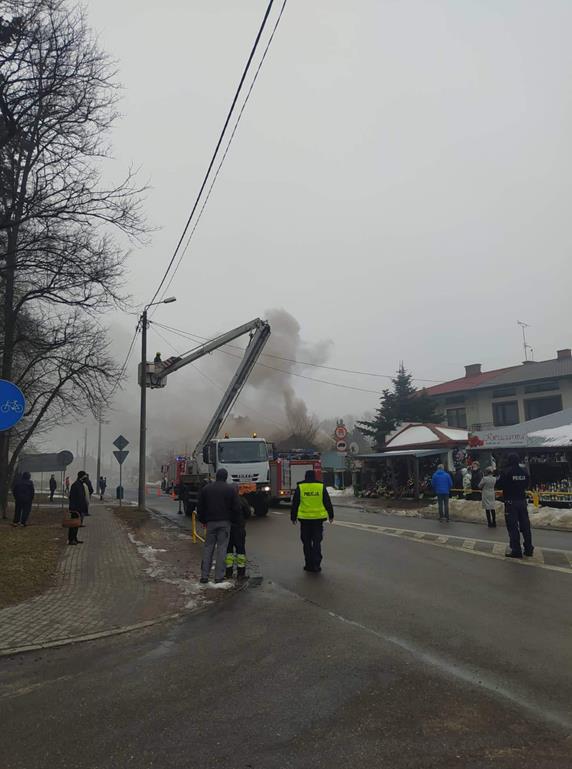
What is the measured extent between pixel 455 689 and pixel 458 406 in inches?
1676

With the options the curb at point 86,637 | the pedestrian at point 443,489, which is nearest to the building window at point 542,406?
the pedestrian at point 443,489

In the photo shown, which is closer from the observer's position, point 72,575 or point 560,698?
point 560,698

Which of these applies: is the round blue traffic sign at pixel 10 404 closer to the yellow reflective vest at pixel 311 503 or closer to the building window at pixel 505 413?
the yellow reflective vest at pixel 311 503

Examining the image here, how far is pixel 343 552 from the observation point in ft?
34.0

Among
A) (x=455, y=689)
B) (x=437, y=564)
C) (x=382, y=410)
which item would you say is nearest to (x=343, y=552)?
(x=437, y=564)

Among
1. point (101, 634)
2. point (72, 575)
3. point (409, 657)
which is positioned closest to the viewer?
point (409, 657)

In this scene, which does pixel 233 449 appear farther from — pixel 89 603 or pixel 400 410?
pixel 400 410

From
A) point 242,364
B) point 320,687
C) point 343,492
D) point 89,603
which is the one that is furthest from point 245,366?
point 320,687

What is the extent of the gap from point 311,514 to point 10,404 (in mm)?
4518

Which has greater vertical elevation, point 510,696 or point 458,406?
point 458,406

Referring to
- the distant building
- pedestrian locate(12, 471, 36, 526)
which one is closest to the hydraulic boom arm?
pedestrian locate(12, 471, 36, 526)

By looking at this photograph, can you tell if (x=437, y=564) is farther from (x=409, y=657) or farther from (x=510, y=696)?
(x=510, y=696)

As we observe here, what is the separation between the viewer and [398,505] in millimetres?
22328

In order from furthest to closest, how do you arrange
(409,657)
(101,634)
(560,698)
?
(101,634), (409,657), (560,698)
